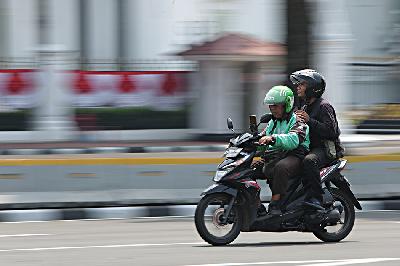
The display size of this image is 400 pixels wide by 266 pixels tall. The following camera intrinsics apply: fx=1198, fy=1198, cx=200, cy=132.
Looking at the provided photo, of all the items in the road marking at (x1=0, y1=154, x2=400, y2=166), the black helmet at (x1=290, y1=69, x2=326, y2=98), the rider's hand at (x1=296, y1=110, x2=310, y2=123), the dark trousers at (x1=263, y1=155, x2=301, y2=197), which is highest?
the black helmet at (x1=290, y1=69, x2=326, y2=98)

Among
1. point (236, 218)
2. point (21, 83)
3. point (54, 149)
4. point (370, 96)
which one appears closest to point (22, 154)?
point (54, 149)

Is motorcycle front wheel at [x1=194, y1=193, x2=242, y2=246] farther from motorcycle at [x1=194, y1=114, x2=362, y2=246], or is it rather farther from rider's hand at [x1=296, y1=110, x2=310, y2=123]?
rider's hand at [x1=296, y1=110, x2=310, y2=123]

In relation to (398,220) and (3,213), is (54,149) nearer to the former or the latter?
(3,213)

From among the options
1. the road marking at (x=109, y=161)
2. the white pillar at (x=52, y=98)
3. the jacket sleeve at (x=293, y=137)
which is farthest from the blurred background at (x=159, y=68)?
the jacket sleeve at (x=293, y=137)

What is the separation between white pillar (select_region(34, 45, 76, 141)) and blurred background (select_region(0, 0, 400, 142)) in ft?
0.07

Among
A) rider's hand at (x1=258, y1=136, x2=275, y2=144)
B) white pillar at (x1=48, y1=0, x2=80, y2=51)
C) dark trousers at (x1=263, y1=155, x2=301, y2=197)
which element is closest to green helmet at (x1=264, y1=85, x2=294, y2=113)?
rider's hand at (x1=258, y1=136, x2=275, y2=144)

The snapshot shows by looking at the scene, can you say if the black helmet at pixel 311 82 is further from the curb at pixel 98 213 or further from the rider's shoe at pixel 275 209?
the curb at pixel 98 213

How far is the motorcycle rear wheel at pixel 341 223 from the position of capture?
34.9 feet

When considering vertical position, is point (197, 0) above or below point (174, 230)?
above

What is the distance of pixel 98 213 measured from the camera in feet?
45.6

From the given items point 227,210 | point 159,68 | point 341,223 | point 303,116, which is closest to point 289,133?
point 303,116

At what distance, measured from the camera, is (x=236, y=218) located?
10.2m

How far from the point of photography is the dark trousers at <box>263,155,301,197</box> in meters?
10.2

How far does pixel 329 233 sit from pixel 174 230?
6.45 ft
